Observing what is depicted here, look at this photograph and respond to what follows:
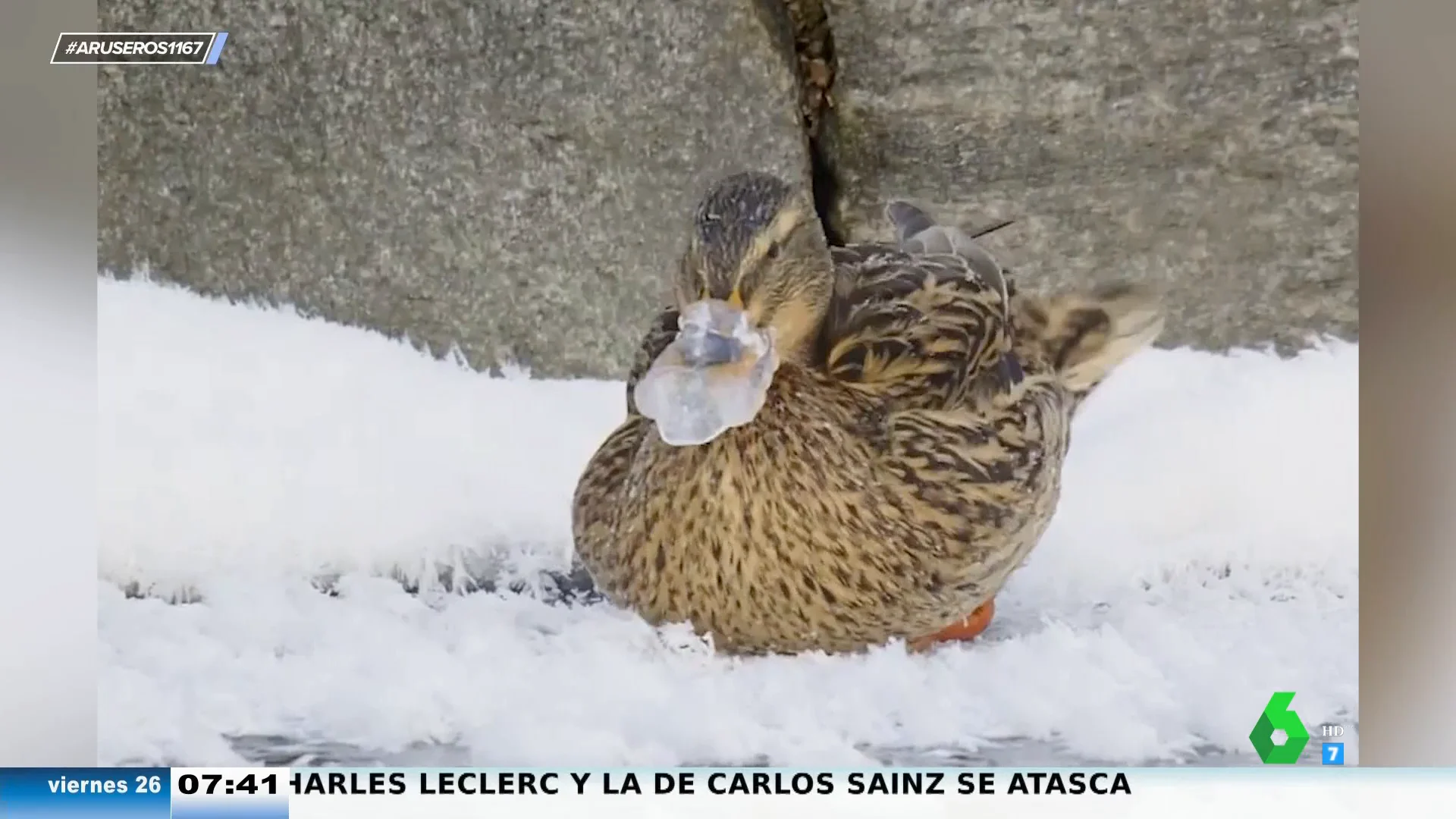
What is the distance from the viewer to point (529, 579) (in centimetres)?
100

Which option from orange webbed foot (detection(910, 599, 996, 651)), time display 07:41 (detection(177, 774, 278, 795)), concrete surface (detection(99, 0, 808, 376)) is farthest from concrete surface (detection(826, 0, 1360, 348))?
time display 07:41 (detection(177, 774, 278, 795))

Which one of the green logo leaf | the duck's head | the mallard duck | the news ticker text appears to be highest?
the news ticker text

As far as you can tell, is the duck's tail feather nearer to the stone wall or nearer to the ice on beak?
the stone wall

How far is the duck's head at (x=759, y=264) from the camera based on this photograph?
3.06 feet

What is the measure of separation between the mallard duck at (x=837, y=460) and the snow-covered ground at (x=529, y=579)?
0.05m

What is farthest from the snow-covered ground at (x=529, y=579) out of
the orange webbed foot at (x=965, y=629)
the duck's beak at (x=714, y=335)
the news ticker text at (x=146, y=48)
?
the news ticker text at (x=146, y=48)

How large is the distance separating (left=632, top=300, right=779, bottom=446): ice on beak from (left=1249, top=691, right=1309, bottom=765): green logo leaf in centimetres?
63

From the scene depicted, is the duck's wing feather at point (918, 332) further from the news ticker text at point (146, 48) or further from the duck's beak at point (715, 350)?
the news ticker text at point (146, 48)

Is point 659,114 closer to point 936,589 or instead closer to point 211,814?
point 936,589

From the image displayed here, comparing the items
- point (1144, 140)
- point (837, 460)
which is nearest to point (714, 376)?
point (837, 460)

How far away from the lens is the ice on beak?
92 centimetres

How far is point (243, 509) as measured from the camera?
3.29ft

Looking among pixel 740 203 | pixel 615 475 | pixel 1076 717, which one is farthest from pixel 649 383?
pixel 1076 717

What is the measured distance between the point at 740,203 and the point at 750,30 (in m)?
0.19
